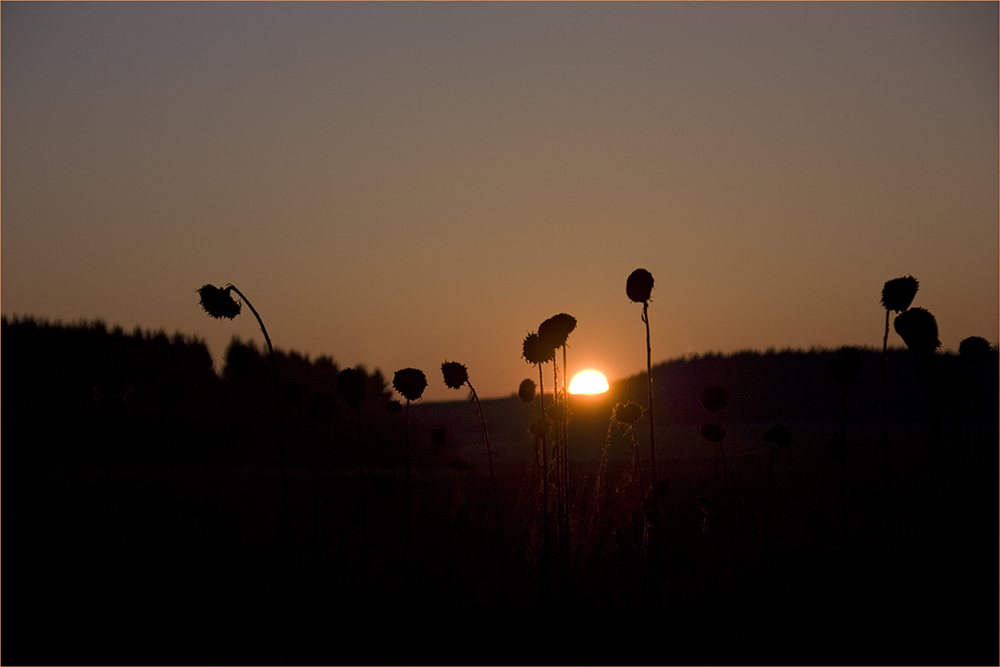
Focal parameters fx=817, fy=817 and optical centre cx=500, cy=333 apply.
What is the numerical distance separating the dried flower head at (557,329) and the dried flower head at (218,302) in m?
1.94

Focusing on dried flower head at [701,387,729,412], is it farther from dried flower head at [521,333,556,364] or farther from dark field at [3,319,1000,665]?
dried flower head at [521,333,556,364]

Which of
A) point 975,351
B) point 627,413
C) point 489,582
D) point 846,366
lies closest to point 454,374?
point 627,413

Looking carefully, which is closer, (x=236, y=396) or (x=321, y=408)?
(x=321, y=408)

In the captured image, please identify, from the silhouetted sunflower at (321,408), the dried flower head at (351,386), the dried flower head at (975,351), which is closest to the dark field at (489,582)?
the silhouetted sunflower at (321,408)

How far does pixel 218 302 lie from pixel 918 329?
4.60 m

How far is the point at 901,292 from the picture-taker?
5617mm

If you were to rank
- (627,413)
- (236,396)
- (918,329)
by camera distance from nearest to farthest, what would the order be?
(918,329) → (627,413) → (236,396)

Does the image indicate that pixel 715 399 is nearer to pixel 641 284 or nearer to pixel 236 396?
pixel 641 284

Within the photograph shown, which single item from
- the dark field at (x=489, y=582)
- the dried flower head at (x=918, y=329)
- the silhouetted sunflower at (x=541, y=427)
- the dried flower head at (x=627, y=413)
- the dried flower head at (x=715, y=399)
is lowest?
the dark field at (x=489, y=582)

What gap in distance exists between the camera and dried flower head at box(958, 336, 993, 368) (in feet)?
20.2

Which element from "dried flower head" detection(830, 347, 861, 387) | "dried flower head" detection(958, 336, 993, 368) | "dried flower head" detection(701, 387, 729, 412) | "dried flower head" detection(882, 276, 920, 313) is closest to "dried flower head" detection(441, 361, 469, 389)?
"dried flower head" detection(701, 387, 729, 412)

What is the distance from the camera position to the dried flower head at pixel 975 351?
6.17m

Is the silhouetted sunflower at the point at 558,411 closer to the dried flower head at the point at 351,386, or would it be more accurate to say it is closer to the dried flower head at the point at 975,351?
the dried flower head at the point at 351,386

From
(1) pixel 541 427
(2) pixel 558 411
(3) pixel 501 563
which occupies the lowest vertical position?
(3) pixel 501 563
